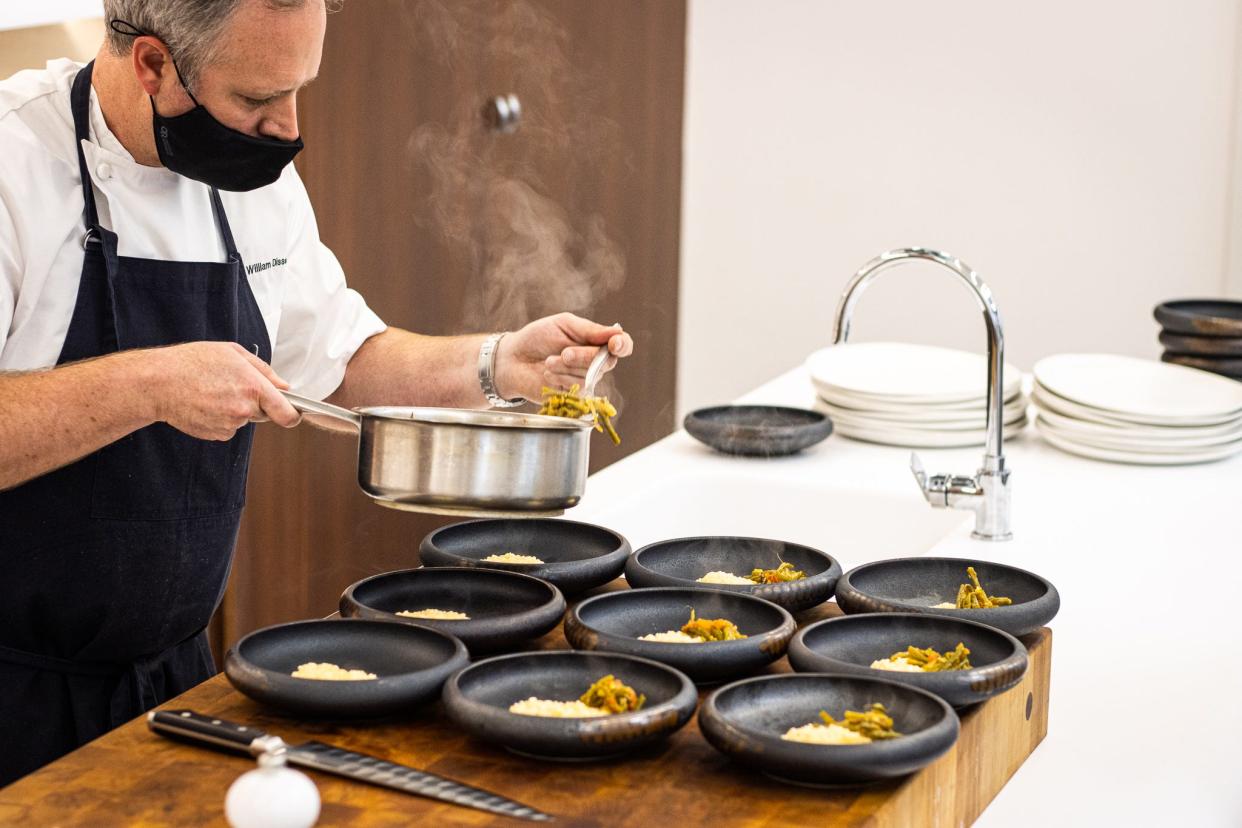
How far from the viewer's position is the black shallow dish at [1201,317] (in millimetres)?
3484

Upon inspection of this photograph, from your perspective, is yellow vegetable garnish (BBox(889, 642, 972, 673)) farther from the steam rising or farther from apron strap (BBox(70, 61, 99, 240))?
the steam rising

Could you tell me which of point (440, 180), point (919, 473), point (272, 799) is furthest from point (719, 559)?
point (440, 180)

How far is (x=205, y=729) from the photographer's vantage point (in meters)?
1.41

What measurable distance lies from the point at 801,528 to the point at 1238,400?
1060 millimetres

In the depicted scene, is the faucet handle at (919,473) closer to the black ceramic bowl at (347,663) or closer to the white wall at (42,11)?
the black ceramic bowl at (347,663)

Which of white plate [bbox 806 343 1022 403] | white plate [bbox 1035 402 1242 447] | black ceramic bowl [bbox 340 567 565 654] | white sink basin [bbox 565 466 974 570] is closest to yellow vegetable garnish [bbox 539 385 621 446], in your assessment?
black ceramic bowl [bbox 340 567 565 654]

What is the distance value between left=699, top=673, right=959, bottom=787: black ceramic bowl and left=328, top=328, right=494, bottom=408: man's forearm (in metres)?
1.02

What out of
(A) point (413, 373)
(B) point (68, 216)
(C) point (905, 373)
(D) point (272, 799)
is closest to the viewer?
(D) point (272, 799)

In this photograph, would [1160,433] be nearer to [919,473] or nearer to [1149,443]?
[1149,443]

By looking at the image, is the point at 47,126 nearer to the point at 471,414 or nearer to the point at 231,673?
the point at 471,414

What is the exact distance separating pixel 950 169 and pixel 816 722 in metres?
4.38

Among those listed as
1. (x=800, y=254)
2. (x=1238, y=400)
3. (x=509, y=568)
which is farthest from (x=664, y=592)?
(x=800, y=254)

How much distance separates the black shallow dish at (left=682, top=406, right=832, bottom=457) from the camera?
314 cm

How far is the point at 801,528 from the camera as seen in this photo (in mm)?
3018
